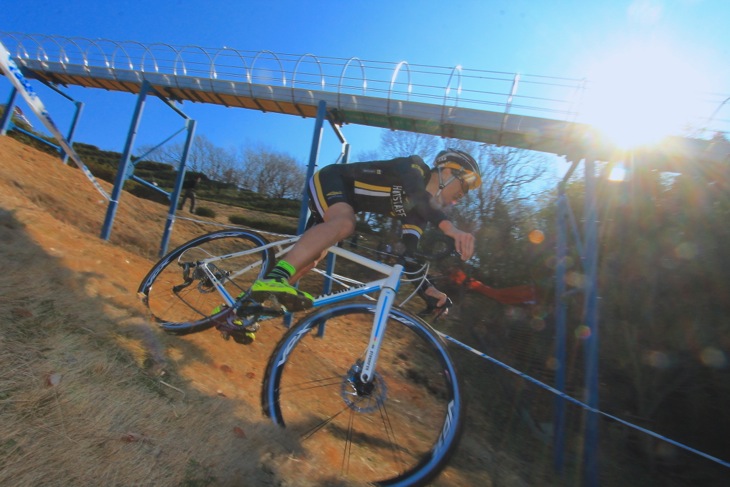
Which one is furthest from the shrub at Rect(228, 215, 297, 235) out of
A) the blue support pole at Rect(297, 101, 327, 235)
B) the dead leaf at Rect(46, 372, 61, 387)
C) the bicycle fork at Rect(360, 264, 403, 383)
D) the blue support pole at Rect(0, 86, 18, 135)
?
the dead leaf at Rect(46, 372, 61, 387)

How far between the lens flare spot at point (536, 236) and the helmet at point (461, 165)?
8428 millimetres

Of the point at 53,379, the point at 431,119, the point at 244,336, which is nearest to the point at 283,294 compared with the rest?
the point at 244,336

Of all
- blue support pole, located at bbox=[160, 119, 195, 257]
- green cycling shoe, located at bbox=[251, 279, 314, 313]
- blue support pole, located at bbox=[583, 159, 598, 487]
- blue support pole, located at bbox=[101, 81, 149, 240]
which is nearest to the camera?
green cycling shoe, located at bbox=[251, 279, 314, 313]

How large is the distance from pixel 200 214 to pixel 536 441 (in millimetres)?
17739

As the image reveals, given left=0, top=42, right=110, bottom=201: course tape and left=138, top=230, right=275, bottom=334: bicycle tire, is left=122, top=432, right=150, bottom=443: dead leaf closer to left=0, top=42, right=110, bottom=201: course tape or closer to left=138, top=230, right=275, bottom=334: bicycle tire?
left=138, top=230, right=275, bottom=334: bicycle tire

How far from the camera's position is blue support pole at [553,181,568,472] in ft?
15.4

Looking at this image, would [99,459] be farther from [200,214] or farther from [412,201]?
[200,214]

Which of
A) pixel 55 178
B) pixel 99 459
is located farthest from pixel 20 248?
pixel 55 178

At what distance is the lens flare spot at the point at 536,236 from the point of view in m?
10.5

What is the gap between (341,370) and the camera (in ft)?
11.5

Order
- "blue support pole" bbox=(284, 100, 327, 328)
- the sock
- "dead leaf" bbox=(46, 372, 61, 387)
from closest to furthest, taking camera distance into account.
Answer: "dead leaf" bbox=(46, 372, 61, 387) < the sock < "blue support pole" bbox=(284, 100, 327, 328)

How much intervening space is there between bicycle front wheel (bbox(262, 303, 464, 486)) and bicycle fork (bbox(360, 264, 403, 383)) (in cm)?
7

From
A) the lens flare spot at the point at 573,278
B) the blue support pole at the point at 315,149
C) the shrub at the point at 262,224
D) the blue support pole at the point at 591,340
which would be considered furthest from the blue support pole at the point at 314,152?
the shrub at the point at 262,224

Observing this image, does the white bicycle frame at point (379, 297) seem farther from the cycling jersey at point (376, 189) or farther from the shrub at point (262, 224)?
the shrub at point (262, 224)
